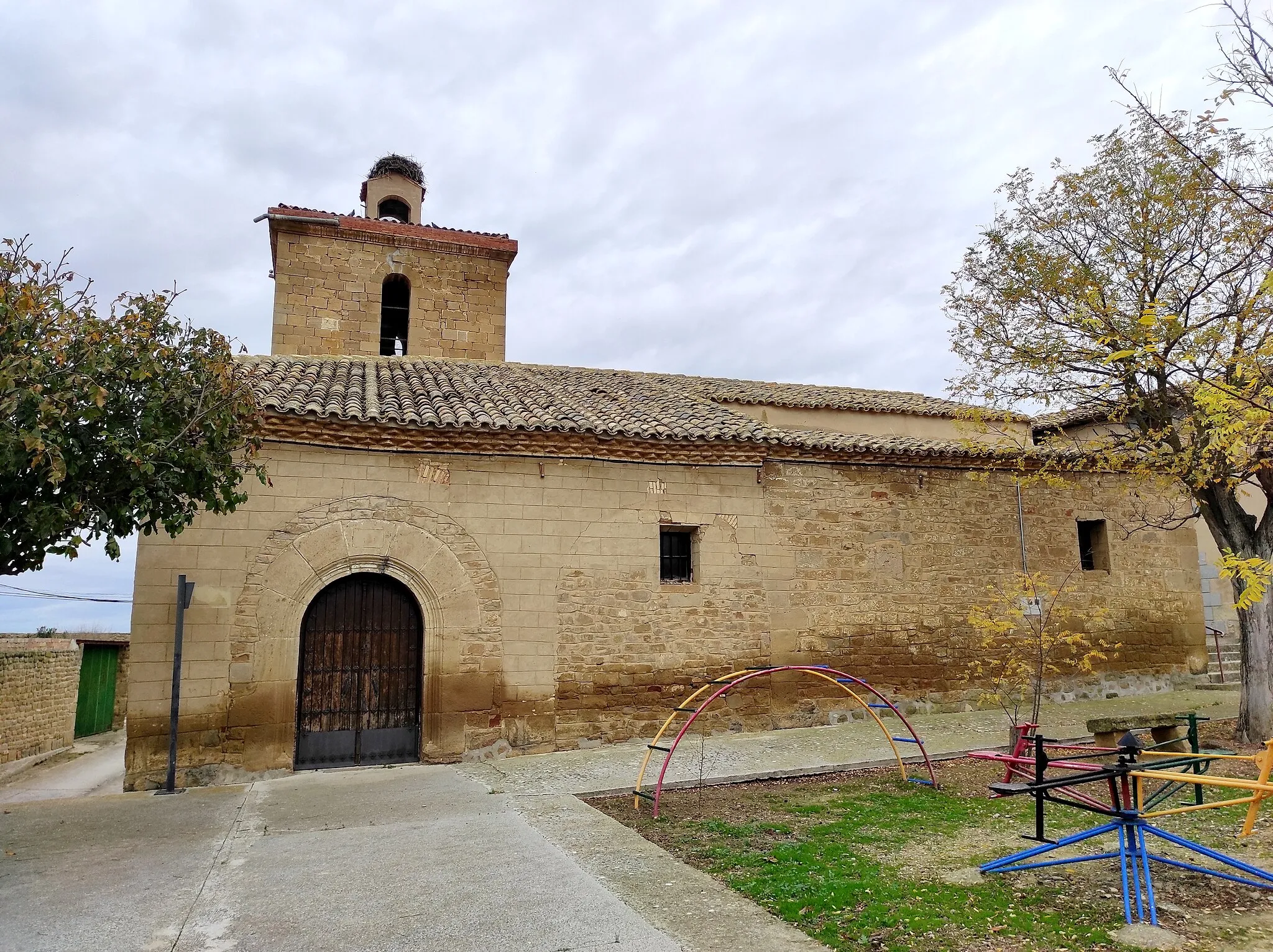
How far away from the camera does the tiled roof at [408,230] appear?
1452 centimetres

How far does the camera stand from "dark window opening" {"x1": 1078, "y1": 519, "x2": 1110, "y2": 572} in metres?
12.9

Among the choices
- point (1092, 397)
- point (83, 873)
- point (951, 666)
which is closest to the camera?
point (83, 873)

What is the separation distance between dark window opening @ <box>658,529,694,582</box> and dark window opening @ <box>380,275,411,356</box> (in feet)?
24.8

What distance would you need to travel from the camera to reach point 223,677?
8.52 metres

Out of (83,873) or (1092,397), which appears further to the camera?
(1092,397)

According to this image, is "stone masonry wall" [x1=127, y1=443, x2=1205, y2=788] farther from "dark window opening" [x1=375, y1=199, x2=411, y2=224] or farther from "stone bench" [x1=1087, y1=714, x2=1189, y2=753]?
"dark window opening" [x1=375, y1=199, x2=411, y2=224]

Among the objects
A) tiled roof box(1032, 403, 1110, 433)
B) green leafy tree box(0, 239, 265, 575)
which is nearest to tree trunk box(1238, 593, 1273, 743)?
tiled roof box(1032, 403, 1110, 433)

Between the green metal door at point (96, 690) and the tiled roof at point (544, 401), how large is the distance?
11.0m

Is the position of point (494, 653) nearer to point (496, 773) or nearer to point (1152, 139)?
point (496, 773)

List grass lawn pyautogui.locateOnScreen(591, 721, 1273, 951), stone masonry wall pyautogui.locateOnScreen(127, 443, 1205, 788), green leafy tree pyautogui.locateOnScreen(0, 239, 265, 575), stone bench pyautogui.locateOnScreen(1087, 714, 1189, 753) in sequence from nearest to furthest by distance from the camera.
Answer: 1. grass lawn pyautogui.locateOnScreen(591, 721, 1273, 951)
2. green leafy tree pyautogui.locateOnScreen(0, 239, 265, 575)
3. stone bench pyautogui.locateOnScreen(1087, 714, 1189, 753)
4. stone masonry wall pyautogui.locateOnScreen(127, 443, 1205, 788)

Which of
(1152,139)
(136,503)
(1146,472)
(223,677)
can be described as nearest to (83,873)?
(136,503)

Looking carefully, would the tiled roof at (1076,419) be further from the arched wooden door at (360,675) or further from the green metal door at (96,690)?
the green metal door at (96,690)

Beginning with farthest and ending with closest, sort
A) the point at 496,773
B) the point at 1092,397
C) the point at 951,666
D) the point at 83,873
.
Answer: the point at 951,666 → the point at 1092,397 → the point at 496,773 → the point at 83,873

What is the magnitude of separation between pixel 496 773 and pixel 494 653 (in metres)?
1.44
